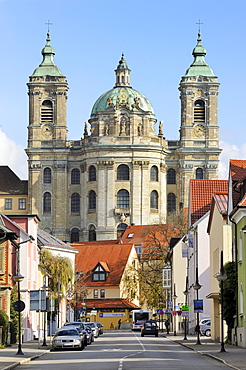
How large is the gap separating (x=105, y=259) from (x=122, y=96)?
40539mm

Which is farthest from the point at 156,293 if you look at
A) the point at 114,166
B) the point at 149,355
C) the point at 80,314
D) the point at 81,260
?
the point at 149,355

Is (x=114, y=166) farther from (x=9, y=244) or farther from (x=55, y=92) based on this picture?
(x=9, y=244)

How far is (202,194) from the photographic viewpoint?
70.2 metres

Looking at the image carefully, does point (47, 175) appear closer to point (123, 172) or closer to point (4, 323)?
point (123, 172)

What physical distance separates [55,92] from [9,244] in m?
108

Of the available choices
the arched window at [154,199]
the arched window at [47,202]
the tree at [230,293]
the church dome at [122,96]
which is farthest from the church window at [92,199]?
the tree at [230,293]

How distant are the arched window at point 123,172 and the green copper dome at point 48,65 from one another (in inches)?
732

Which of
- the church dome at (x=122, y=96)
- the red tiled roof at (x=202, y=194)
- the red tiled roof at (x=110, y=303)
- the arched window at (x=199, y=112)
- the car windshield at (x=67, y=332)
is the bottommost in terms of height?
the car windshield at (x=67, y=332)

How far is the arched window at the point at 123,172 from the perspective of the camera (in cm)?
14862

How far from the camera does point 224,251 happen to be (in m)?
50.5

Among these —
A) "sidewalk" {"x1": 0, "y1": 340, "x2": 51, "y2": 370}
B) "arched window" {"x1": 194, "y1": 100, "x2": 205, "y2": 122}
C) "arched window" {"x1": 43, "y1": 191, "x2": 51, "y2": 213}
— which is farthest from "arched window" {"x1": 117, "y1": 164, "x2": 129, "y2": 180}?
"sidewalk" {"x1": 0, "y1": 340, "x2": 51, "y2": 370}

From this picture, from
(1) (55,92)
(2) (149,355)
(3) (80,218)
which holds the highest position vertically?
(1) (55,92)

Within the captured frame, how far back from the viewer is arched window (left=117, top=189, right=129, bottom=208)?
14750cm

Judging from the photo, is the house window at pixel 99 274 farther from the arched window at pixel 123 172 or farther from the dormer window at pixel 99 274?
the arched window at pixel 123 172
